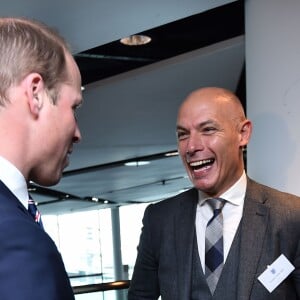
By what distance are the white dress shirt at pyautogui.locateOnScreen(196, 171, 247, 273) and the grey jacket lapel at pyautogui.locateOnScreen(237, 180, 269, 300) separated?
29 millimetres

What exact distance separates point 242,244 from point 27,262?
1.15 meters

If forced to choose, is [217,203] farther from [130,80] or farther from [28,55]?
[130,80]

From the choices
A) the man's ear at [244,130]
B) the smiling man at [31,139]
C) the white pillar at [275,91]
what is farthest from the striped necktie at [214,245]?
the smiling man at [31,139]

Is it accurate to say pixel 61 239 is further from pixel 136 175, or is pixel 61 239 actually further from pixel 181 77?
pixel 181 77

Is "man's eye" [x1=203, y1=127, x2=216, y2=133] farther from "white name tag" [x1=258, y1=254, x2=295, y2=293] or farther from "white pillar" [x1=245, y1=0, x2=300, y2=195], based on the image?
"white name tag" [x1=258, y1=254, x2=295, y2=293]

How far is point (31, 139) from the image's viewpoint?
82 centimetres

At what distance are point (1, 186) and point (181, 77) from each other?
2.46m

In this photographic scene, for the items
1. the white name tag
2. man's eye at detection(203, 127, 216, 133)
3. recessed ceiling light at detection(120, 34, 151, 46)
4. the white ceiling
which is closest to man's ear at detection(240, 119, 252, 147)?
man's eye at detection(203, 127, 216, 133)

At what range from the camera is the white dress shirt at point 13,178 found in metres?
0.80

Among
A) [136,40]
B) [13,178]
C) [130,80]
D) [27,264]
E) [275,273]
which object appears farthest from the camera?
[130,80]

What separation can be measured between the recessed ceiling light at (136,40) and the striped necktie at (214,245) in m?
1.07

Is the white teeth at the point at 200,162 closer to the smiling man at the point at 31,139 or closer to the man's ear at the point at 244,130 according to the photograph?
the man's ear at the point at 244,130

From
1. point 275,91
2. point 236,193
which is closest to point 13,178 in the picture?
point 236,193

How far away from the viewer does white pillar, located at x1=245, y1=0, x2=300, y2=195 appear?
6.52 feet
